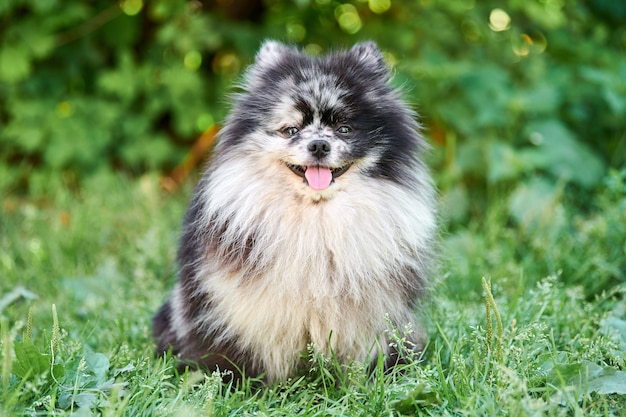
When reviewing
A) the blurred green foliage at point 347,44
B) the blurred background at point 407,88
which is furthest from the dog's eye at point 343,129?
the blurred green foliage at point 347,44

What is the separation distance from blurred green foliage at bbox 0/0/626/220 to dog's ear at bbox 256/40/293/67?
177 cm

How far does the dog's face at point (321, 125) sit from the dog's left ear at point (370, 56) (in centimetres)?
3

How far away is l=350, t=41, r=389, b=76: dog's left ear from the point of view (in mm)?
3148

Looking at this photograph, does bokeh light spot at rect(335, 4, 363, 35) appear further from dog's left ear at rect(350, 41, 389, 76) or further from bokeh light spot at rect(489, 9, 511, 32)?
dog's left ear at rect(350, 41, 389, 76)

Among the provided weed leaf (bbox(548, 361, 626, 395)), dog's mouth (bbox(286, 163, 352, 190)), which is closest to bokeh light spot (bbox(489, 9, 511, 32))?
dog's mouth (bbox(286, 163, 352, 190))

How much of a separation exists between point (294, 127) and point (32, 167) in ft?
14.9

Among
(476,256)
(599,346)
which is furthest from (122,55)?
(599,346)

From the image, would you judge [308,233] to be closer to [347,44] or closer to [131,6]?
[347,44]

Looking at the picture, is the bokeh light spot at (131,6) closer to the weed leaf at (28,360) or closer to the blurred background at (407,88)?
the blurred background at (407,88)

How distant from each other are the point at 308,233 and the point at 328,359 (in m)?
0.51

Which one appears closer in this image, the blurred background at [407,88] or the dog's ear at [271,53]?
the dog's ear at [271,53]

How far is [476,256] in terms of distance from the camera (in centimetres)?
440

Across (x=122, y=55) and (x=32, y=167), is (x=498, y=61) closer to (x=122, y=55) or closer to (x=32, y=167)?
(x=122, y=55)

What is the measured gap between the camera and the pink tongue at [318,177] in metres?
2.87
